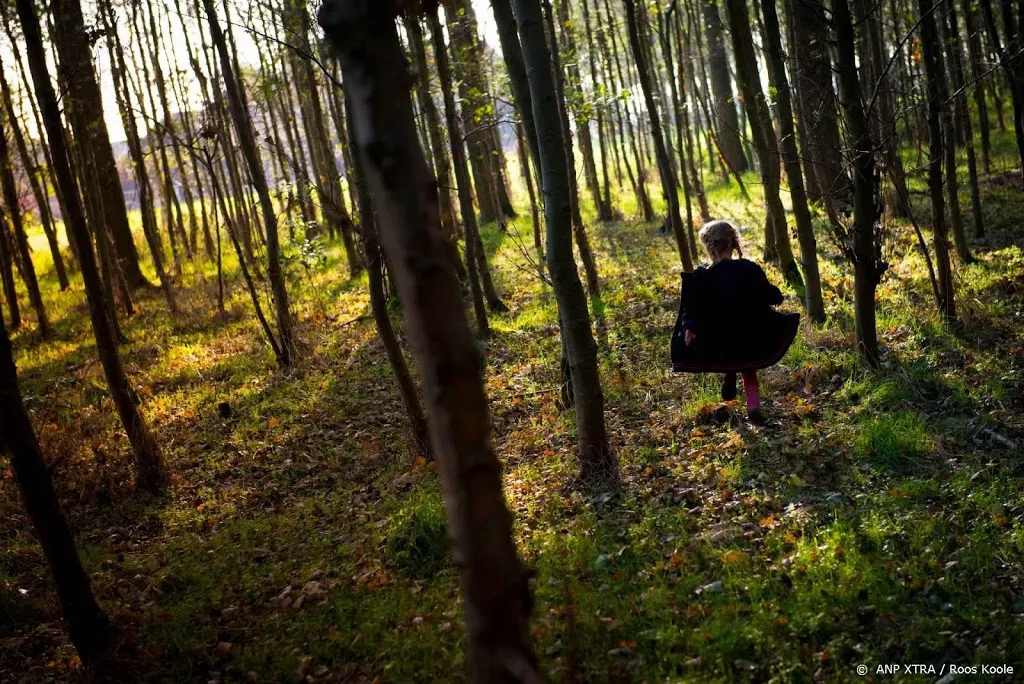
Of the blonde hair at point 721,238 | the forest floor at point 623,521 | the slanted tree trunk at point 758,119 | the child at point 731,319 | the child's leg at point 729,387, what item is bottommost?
the forest floor at point 623,521

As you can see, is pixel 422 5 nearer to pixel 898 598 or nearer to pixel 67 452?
pixel 898 598

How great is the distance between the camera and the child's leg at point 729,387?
7230 mm

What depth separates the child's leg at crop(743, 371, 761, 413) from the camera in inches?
269

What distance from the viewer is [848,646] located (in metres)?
3.91

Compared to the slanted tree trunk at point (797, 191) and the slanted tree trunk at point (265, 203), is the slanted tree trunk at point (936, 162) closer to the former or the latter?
the slanted tree trunk at point (797, 191)

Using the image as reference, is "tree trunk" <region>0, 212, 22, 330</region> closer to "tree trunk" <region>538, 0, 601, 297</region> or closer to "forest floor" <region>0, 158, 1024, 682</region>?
"forest floor" <region>0, 158, 1024, 682</region>

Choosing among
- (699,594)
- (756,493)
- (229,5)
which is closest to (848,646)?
(699,594)

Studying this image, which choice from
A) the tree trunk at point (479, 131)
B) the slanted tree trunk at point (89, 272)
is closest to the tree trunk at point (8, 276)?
the slanted tree trunk at point (89, 272)

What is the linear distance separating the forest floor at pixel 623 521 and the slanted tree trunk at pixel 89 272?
373mm

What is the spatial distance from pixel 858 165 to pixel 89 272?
7232mm

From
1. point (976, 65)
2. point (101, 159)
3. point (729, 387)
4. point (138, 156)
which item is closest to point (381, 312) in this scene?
point (729, 387)

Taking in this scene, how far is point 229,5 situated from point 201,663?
8454 millimetres

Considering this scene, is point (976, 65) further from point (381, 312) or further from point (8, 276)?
point (8, 276)

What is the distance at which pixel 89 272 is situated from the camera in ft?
25.7
